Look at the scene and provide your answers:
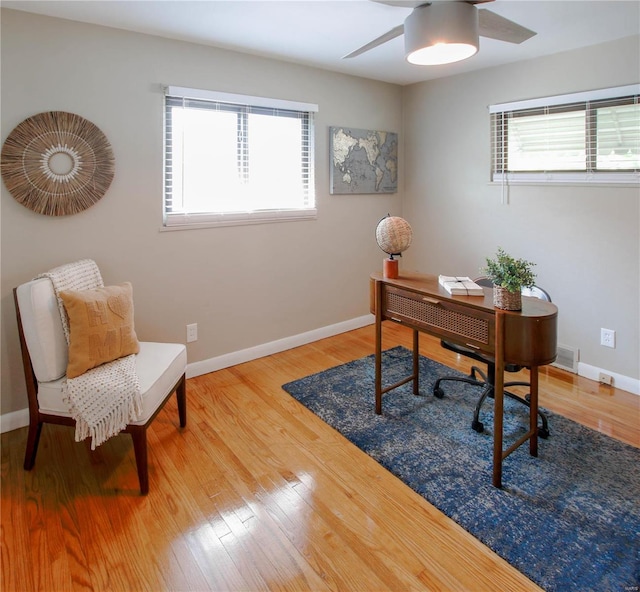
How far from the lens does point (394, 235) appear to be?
2506mm

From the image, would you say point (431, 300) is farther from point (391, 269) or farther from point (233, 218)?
point (233, 218)

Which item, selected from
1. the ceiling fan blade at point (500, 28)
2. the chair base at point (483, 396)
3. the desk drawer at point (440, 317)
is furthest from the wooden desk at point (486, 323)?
the ceiling fan blade at point (500, 28)

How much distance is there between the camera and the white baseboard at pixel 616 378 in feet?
9.93

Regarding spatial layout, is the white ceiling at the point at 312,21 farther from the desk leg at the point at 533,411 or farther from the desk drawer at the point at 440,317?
the desk leg at the point at 533,411

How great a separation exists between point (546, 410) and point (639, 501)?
835 mm

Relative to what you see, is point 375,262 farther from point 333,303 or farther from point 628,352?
point 628,352

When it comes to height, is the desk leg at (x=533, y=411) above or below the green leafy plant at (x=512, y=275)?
below

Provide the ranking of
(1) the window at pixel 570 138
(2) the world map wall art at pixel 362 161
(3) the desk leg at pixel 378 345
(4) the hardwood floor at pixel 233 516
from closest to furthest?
(4) the hardwood floor at pixel 233 516 → (3) the desk leg at pixel 378 345 → (1) the window at pixel 570 138 → (2) the world map wall art at pixel 362 161

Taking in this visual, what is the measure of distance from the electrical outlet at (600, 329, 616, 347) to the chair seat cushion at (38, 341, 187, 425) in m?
2.89

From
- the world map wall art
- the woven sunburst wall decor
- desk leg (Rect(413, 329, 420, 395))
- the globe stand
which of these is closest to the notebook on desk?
the globe stand

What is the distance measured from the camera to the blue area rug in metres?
1.68

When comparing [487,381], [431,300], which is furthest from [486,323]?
[487,381]

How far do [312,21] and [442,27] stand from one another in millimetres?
1090

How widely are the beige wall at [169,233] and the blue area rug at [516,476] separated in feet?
2.96
